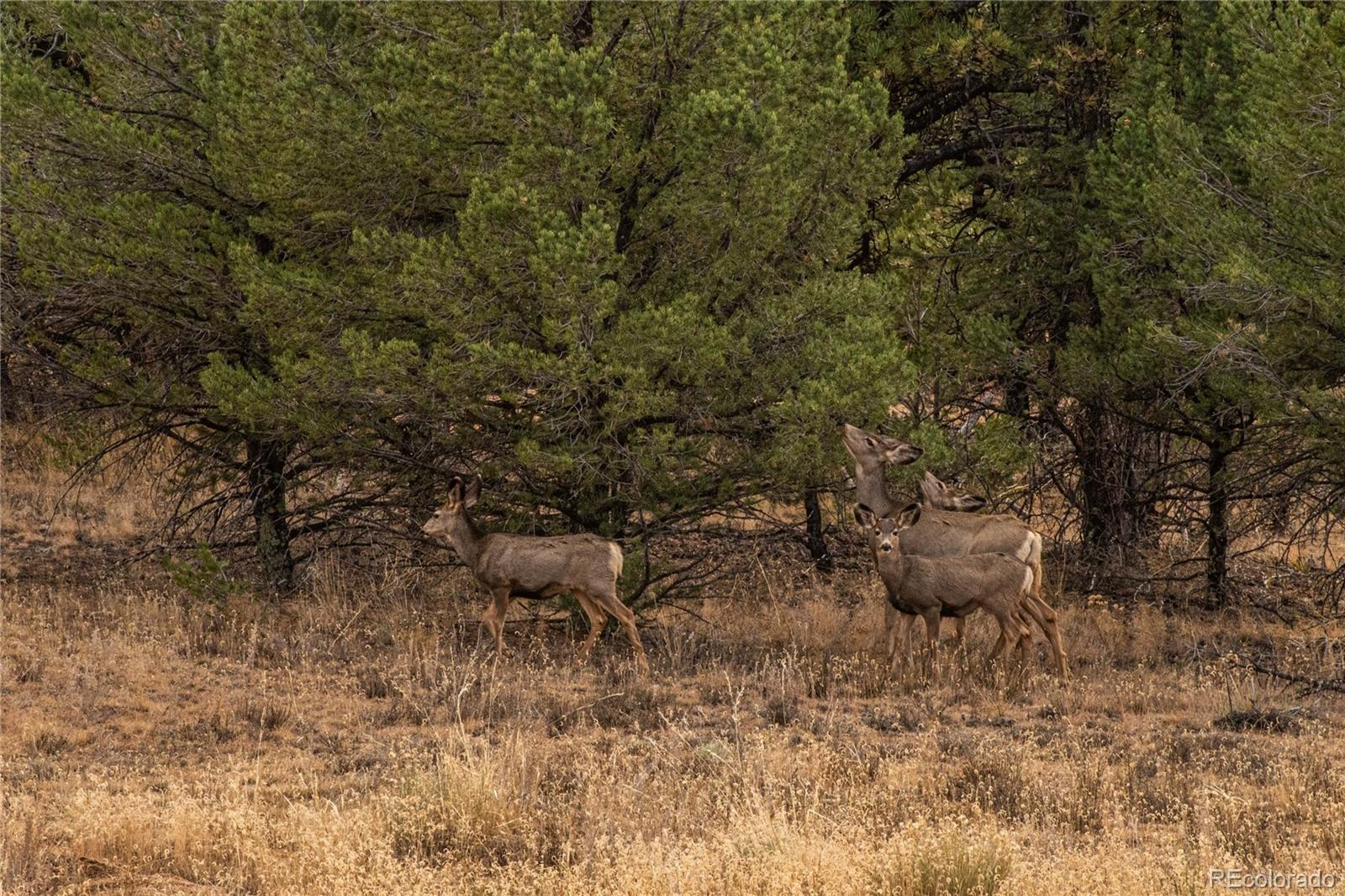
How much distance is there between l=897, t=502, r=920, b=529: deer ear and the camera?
14711 millimetres

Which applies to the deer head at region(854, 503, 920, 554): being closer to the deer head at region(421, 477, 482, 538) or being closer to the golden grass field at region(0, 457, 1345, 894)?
the golden grass field at region(0, 457, 1345, 894)

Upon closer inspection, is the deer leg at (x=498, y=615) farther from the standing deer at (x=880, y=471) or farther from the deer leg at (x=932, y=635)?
the deer leg at (x=932, y=635)

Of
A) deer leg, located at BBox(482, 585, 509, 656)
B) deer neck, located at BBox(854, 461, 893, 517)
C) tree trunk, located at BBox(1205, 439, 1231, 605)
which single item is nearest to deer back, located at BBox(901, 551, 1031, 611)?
deer neck, located at BBox(854, 461, 893, 517)

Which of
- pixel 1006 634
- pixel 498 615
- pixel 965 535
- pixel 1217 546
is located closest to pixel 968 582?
pixel 1006 634

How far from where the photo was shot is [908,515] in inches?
584

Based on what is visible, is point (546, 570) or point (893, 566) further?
point (893, 566)

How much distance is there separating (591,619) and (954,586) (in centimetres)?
329

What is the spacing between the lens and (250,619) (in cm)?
1592

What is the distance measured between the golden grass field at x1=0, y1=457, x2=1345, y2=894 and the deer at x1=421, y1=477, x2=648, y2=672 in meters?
0.40

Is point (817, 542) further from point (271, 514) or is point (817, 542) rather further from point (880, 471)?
point (271, 514)

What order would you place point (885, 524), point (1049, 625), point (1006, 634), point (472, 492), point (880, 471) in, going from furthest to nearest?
point (880, 471)
point (472, 492)
point (885, 524)
point (1049, 625)
point (1006, 634)

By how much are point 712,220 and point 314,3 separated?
4.57m

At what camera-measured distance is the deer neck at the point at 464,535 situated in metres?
15.0

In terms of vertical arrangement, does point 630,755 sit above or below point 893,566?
below
